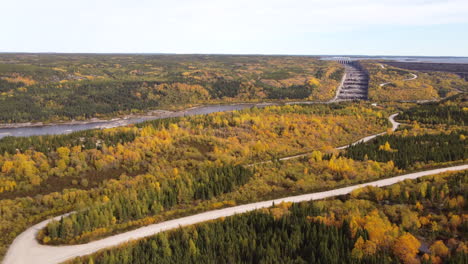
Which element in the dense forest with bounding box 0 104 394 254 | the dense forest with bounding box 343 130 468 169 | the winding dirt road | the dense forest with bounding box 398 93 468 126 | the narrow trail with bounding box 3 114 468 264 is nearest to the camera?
the winding dirt road

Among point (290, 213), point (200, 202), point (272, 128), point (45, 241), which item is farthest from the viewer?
point (272, 128)

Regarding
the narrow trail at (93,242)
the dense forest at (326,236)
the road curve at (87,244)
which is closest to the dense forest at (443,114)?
the dense forest at (326,236)

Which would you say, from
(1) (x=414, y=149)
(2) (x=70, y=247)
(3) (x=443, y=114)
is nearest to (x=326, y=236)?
(2) (x=70, y=247)

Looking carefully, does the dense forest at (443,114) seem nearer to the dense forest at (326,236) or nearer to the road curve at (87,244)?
the dense forest at (326,236)

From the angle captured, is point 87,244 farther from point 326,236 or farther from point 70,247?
point 326,236

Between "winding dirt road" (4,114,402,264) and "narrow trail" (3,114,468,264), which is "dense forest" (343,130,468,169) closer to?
"narrow trail" (3,114,468,264)

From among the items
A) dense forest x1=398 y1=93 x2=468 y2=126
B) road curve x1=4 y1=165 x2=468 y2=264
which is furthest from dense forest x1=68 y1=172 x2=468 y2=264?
dense forest x1=398 y1=93 x2=468 y2=126

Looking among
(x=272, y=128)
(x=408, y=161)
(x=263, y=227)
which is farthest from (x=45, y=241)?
(x=272, y=128)

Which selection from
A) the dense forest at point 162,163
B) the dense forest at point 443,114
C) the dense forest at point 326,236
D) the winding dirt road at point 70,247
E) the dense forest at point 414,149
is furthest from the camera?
the dense forest at point 443,114

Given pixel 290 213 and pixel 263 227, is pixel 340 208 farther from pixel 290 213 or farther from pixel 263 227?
pixel 263 227
